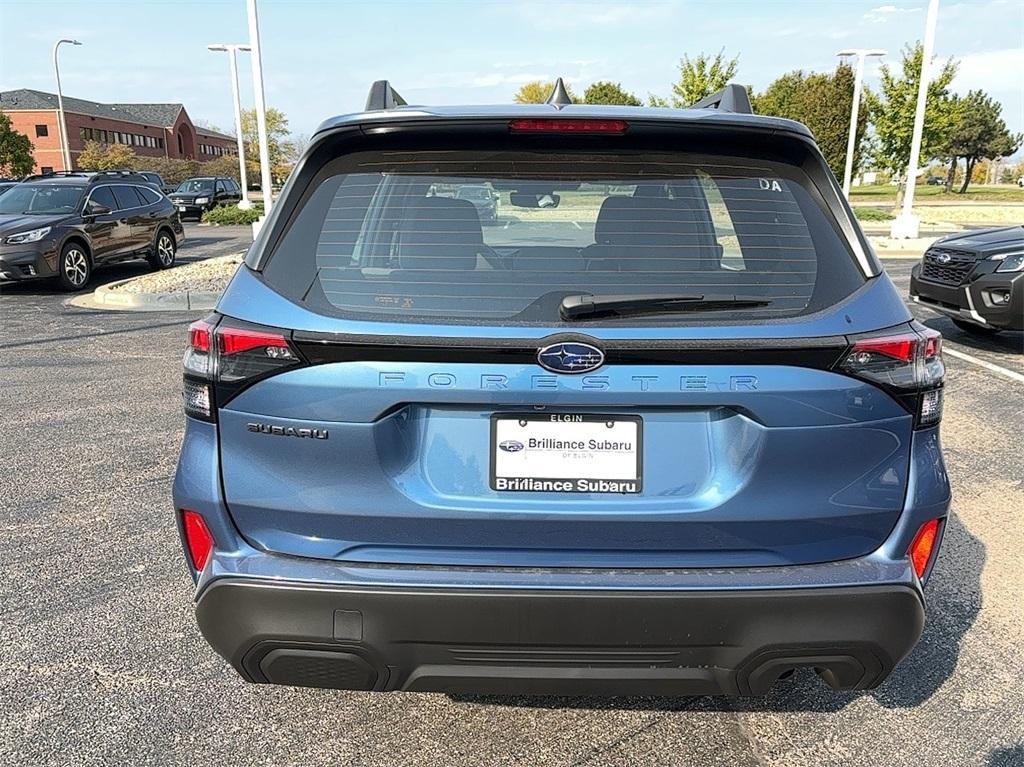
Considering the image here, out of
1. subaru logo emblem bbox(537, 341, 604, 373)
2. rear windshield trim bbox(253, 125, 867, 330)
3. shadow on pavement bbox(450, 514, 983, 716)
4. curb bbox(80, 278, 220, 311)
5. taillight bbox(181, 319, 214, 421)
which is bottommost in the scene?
curb bbox(80, 278, 220, 311)

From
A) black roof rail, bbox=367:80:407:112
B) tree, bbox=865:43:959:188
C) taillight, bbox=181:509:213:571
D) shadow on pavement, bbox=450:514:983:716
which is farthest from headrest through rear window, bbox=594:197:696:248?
tree, bbox=865:43:959:188

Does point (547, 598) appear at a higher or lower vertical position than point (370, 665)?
higher

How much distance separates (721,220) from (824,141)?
1558 inches

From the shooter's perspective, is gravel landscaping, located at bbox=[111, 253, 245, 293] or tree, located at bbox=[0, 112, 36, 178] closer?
gravel landscaping, located at bbox=[111, 253, 245, 293]

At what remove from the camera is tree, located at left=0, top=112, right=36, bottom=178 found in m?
52.3

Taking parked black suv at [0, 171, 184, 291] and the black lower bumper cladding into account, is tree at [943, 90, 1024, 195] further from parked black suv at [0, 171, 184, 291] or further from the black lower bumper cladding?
the black lower bumper cladding

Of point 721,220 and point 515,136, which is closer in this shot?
point 515,136

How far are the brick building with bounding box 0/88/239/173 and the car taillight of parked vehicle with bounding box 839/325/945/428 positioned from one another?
264ft

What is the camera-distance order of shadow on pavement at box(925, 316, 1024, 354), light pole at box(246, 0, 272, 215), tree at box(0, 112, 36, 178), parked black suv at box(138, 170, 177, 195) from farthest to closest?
1. tree at box(0, 112, 36, 178)
2. parked black suv at box(138, 170, 177, 195)
3. light pole at box(246, 0, 272, 215)
4. shadow on pavement at box(925, 316, 1024, 354)

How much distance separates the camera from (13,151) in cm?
5294

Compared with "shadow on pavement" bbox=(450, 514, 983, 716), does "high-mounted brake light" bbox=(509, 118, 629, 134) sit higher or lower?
higher

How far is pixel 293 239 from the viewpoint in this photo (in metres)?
2.14

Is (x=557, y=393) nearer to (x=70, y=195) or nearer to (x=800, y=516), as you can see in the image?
(x=800, y=516)

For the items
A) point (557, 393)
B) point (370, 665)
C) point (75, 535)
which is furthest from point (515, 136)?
point (75, 535)
